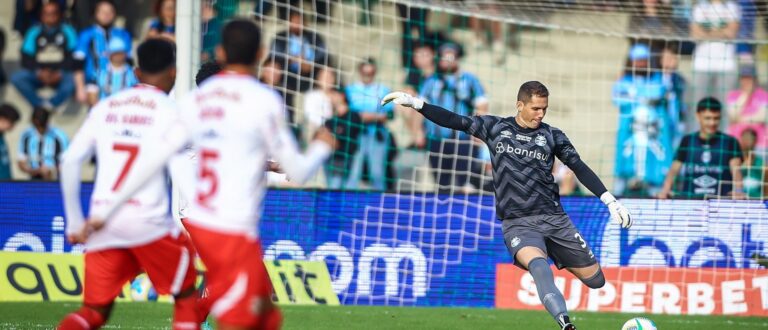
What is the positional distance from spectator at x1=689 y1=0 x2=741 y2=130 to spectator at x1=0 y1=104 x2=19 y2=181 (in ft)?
30.3

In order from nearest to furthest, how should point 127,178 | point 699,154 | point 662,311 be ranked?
point 127,178 < point 662,311 < point 699,154

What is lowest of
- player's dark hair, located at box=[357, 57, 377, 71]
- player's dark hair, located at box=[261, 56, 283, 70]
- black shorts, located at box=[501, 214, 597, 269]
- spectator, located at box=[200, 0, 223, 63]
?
black shorts, located at box=[501, 214, 597, 269]

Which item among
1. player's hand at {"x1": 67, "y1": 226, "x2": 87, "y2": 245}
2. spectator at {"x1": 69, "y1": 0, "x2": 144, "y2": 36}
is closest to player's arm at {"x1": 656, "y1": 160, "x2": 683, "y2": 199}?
spectator at {"x1": 69, "y1": 0, "x2": 144, "y2": 36}

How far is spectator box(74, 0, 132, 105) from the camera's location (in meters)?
15.7

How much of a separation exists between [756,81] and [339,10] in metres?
5.86

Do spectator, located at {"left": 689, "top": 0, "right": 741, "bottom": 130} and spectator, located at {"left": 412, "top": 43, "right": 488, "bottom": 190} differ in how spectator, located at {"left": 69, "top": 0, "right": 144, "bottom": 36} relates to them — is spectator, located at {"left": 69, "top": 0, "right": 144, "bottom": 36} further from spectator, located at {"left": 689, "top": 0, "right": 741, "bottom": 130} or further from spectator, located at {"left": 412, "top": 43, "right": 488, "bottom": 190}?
spectator, located at {"left": 689, "top": 0, "right": 741, "bottom": 130}

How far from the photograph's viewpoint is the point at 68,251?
41.3 feet

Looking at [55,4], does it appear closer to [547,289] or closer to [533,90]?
[533,90]

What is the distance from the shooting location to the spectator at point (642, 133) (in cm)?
1512

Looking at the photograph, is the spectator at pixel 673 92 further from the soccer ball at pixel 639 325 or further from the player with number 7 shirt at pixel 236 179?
the player with number 7 shirt at pixel 236 179

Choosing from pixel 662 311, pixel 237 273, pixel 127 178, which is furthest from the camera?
pixel 662 311

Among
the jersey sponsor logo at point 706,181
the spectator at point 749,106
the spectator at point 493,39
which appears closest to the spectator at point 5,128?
the spectator at point 493,39

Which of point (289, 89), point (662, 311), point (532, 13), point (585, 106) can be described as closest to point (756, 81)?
point (585, 106)

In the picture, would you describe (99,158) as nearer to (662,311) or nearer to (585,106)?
(662,311)
